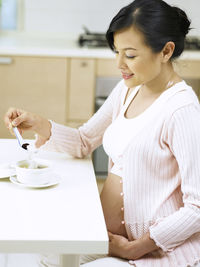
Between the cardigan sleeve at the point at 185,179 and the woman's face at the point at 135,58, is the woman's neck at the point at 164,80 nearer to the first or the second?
the woman's face at the point at 135,58

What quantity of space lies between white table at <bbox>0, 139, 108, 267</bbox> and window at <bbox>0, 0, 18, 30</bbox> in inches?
94.4

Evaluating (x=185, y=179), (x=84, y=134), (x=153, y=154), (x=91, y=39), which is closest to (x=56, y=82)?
(x=91, y=39)

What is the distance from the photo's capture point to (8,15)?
3.44 meters

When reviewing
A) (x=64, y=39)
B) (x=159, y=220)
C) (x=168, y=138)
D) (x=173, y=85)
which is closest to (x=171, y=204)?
(x=159, y=220)

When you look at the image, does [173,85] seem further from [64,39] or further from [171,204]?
[64,39]

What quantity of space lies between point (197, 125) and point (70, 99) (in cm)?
198

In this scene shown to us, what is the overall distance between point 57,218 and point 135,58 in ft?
1.65

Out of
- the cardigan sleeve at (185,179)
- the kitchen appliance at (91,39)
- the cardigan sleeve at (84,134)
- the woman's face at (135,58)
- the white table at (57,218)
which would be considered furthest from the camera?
the kitchen appliance at (91,39)

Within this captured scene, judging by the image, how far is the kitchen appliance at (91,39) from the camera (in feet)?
10.4

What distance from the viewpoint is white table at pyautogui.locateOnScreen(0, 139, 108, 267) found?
0.88 metres

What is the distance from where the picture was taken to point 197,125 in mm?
1120

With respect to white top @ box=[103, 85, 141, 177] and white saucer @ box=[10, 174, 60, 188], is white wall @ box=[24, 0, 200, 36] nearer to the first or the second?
white top @ box=[103, 85, 141, 177]

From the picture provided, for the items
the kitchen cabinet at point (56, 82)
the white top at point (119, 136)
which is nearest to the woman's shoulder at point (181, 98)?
the white top at point (119, 136)

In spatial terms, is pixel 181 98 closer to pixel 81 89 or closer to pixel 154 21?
pixel 154 21
